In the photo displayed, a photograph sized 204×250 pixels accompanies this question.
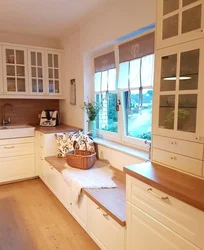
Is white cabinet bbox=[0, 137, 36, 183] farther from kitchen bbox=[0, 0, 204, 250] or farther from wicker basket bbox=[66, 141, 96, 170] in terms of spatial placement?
wicker basket bbox=[66, 141, 96, 170]

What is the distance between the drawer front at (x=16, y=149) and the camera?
3406 mm

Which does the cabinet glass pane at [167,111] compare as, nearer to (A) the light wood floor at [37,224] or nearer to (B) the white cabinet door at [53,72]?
(A) the light wood floor at [37,224]

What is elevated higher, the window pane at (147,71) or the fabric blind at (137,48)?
the fabric blind at (137,48)

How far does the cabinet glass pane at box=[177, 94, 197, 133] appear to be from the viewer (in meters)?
1.37

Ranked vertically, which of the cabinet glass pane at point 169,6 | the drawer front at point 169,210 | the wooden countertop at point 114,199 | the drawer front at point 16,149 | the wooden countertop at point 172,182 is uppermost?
the cabinet glass pane at point 169,6

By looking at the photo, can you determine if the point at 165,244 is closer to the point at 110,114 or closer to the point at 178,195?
the point at 178,195

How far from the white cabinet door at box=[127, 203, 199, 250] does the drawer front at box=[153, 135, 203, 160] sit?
0.47m

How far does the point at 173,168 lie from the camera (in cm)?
150

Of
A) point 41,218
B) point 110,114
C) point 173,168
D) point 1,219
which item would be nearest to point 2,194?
point 1,219

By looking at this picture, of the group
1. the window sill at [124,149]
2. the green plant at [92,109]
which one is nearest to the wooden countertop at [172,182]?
the window sill at [124,149]

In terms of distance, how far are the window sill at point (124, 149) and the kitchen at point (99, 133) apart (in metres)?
0.01

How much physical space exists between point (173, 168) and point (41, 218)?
1.77 meters

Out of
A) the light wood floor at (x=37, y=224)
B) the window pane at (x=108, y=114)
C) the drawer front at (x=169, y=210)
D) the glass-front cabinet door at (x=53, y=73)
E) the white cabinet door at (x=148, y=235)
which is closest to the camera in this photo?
the drawer front at (x=169, y=210)

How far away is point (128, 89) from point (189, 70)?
4.15 ft
